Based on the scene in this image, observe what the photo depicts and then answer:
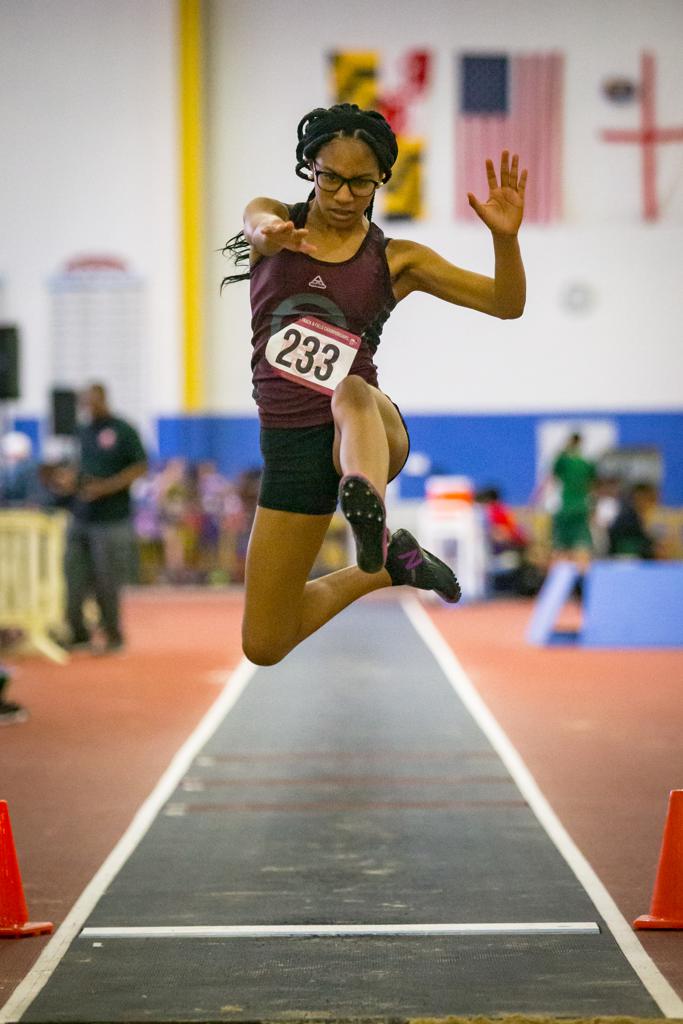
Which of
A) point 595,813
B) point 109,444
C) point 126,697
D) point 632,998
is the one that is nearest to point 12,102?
point 109,444

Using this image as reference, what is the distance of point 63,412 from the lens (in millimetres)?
14578

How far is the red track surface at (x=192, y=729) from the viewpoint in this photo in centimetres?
473

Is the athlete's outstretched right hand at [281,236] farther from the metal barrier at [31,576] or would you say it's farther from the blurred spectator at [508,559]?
the blurred spectator at [508,559]

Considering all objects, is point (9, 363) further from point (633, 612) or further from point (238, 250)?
point (238, 250)

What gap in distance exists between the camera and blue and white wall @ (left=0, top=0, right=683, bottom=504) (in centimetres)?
1997

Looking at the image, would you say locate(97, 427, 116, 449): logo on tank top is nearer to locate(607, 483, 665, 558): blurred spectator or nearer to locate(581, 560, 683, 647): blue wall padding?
locate(581, 560, 683, 647): blue wall padding

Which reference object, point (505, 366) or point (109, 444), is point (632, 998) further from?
point (505, 366)

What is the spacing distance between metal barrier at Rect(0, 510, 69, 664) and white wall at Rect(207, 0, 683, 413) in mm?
8494

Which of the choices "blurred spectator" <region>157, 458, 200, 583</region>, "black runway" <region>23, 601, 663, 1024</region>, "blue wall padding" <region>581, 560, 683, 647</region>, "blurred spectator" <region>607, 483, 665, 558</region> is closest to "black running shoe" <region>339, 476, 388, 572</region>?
"black runway" <region>23, 601, 663, 1024</region>

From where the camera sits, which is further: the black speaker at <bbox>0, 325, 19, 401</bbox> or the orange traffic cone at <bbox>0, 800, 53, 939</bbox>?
the black speaker at <bbox>0, 325, 19, 401</bbox>

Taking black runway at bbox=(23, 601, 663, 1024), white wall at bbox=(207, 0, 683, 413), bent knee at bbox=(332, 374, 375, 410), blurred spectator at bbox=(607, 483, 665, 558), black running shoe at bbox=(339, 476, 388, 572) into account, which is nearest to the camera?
black runway at bbox=(23, 601, 663, 1024)

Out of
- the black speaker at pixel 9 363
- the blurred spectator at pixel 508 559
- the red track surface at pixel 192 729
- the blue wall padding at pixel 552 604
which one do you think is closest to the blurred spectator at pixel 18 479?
the red track surface at pixel 192 729

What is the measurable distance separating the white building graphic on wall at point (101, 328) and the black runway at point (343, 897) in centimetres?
1304

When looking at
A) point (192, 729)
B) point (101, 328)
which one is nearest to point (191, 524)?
point (101, 328)
